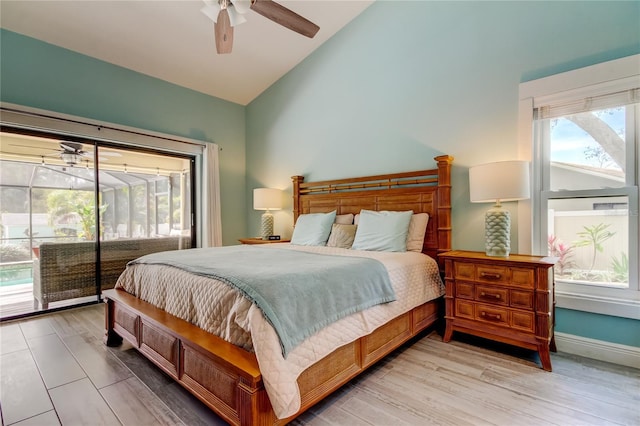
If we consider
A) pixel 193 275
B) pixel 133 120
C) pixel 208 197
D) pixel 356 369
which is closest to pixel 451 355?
pixel 356 369

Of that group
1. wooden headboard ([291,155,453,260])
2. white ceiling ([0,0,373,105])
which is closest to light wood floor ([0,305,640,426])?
wooden headboard ([291,155,453,260])

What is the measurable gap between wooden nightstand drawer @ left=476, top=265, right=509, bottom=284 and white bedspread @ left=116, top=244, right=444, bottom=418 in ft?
1.39

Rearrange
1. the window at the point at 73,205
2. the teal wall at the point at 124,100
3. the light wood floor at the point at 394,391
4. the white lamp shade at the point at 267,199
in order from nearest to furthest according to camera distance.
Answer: the light wood floor at the point at 394,391 < the teal wall at the point at 124,100 < the window at the point at 73,205 < the white lamp shade at the point at 267,199

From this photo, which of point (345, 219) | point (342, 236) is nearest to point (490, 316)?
point (342, 236)

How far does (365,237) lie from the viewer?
303 cm

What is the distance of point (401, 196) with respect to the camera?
3.24m

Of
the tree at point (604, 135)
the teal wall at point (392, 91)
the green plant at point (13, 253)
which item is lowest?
the green plant at point (13, 253)

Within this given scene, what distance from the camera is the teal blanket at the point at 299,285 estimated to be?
1.43 m

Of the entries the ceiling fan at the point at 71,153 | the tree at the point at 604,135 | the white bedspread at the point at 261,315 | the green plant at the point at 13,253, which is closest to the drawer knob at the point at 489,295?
the white bedspread at the point at 261,315

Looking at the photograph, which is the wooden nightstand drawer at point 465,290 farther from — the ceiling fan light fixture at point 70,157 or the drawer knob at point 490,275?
the ceiling fan light fixture at point 70,157

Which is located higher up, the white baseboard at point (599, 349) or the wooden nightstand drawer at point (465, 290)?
the wooden nightstand drawer at point (465, 290)

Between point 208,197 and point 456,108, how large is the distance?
3.53m

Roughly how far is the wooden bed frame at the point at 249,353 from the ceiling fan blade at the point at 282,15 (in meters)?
1.66

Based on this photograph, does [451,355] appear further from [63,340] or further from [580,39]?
[63,340]
